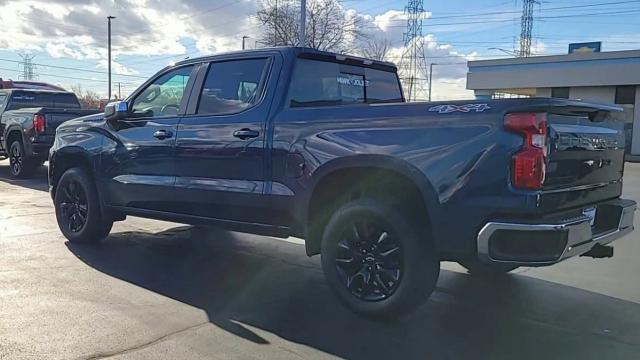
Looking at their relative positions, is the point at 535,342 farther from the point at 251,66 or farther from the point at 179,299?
the point at 251,66

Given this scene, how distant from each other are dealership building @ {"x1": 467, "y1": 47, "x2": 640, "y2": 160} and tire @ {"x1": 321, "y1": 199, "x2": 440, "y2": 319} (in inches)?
A: 1063

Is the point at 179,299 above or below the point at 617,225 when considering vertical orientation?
below

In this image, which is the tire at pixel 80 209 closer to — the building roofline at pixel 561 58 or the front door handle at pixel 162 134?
the front door handle at pixel 162 134

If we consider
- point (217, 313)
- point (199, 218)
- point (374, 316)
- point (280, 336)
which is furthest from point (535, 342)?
point (199, 218)

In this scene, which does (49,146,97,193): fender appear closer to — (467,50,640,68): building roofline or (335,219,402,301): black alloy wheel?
(335,219,402,301): black alloy wheel

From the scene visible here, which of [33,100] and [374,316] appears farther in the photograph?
[33,100]

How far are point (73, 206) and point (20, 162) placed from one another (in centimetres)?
732

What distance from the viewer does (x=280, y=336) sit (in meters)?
4.28

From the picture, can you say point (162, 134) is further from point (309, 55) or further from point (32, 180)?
point (32, 180)

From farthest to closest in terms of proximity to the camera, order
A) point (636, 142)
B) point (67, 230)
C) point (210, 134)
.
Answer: point (636, 142) < point (67, 230) < point (210, 134)

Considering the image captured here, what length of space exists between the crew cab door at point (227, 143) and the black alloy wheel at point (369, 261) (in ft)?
2.84

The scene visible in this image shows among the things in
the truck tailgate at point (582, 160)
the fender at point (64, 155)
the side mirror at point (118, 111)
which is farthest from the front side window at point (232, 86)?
the truck tailgate at point (582, 160)

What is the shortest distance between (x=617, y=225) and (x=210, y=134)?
11.4 feet

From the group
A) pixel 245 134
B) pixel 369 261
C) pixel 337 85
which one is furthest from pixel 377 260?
pixel 337 85
